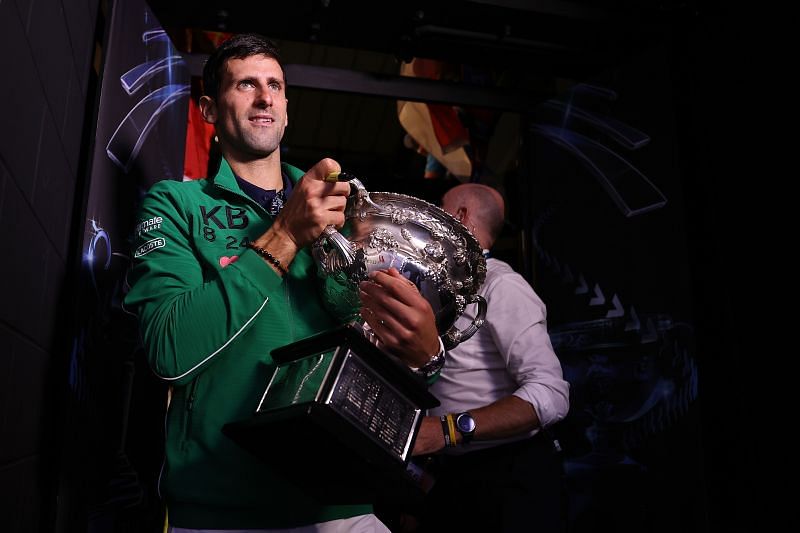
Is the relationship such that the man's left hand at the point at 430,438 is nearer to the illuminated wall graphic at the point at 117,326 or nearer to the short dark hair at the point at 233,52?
the illuminated wall graphic at the point at 117,326

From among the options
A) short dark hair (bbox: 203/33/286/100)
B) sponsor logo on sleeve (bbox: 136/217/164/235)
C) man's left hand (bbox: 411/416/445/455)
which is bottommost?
man's left hand (bbox: 411/416/445/455)

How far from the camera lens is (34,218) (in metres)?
1.09

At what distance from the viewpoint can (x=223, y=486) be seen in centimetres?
100

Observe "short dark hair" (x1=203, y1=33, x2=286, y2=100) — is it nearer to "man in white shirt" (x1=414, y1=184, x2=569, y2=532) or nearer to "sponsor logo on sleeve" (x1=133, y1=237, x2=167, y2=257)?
"sponsor logo on sleeve" (x1=133, y1=237, x2=167, y2=257)

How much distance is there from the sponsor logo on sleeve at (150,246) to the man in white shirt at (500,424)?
95 cm

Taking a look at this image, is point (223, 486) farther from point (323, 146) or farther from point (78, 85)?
point (323, 146)

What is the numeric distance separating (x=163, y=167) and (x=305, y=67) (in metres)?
0.73

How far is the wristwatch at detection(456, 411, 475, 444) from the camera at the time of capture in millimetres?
1814

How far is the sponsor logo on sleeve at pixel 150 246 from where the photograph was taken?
41.7 inches

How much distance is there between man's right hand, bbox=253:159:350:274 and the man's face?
0.32 metres

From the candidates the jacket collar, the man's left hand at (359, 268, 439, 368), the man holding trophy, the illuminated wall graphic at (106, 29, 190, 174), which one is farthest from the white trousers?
the illuminated wall graphic at (106, 29, 190, 174)

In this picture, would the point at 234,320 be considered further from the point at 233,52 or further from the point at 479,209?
the point at 479,209

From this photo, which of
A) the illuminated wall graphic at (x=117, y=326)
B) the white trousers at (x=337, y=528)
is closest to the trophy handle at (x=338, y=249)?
→ the white trousers at (x=337, y=528)

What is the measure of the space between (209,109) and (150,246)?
18.2 inches
